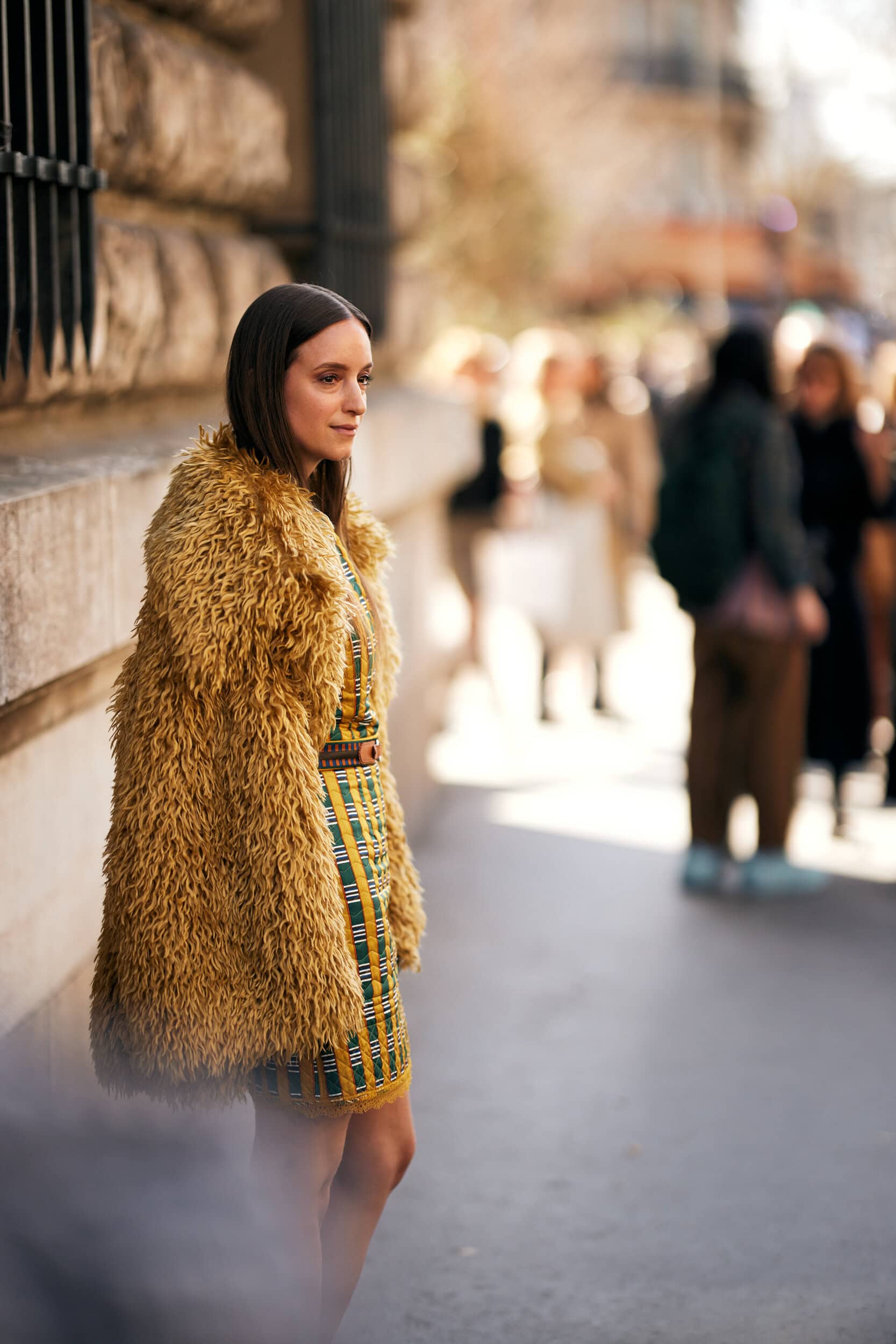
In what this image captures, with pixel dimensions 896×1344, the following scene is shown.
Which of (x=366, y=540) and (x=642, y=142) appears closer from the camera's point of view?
(x=366, y=540)

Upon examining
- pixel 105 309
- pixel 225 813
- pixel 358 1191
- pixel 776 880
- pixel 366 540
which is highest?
pixel 105 309

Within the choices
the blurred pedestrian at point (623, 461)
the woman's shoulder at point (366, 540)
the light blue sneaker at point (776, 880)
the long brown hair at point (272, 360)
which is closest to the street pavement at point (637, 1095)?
the light blue sneaker at point (776, 880)

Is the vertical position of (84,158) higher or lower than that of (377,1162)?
higher

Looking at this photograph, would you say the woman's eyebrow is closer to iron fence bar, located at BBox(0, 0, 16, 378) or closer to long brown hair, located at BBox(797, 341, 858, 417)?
iron fence bar, located at BBox(0, 0, 16, 378)

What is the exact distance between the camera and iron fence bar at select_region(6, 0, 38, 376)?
3086 mm

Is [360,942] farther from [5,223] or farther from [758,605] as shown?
[758,605]

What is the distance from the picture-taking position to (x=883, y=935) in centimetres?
590

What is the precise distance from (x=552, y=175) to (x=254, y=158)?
2750 cm

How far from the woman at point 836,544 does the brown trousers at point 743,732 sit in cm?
62

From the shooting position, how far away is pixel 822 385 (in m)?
6.95

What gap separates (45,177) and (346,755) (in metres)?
1.26

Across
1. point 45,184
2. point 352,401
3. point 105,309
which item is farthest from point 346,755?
point 105,309

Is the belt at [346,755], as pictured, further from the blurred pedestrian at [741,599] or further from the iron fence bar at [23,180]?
the blurred pedestrian at [741,599]

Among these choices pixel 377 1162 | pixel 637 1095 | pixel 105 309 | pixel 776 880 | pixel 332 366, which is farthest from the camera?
pixel 776 880
